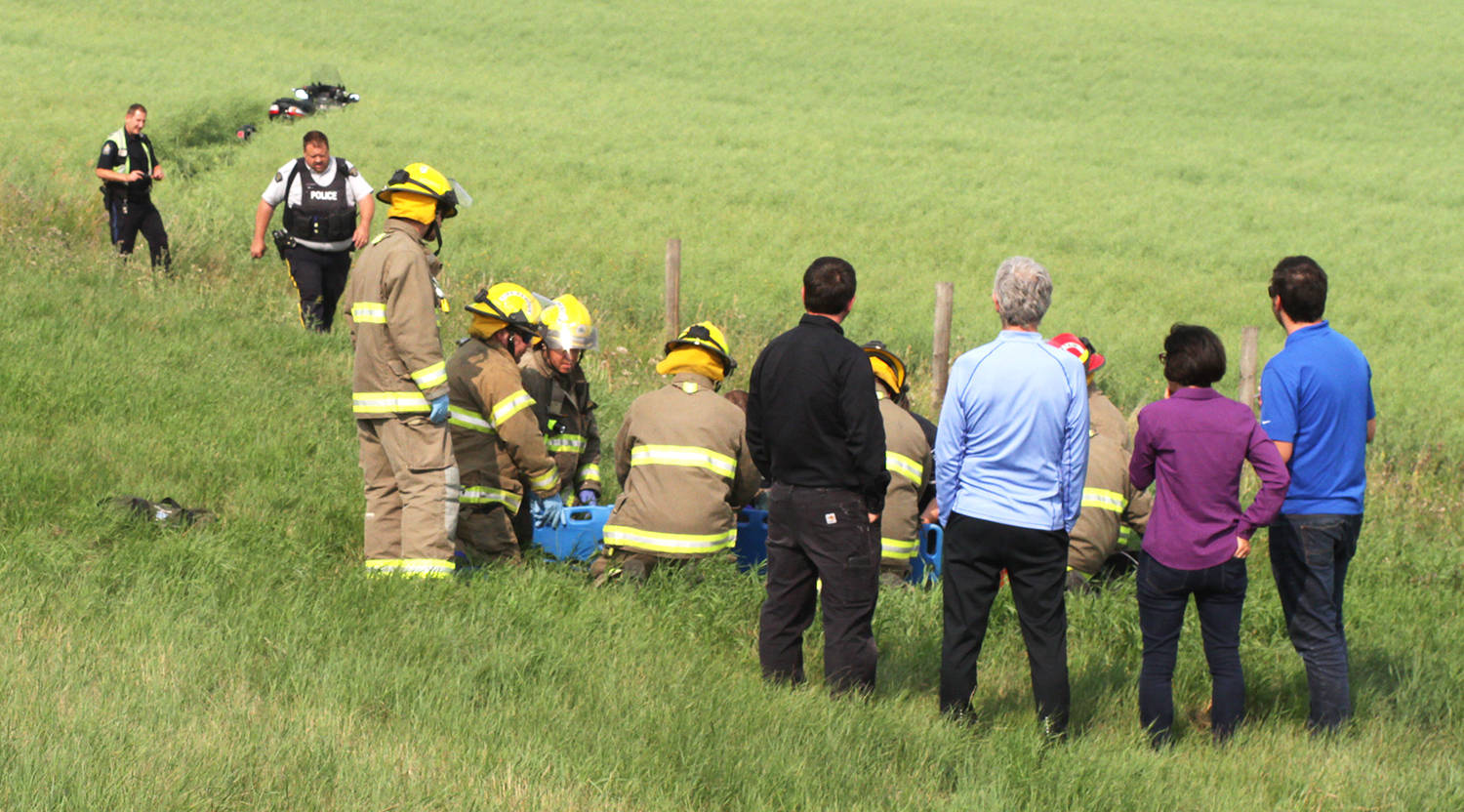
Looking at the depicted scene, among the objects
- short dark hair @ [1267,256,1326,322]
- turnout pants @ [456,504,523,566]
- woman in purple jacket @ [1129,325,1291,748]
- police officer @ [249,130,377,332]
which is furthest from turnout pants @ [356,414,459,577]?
police officer @ [249,130,377,332]

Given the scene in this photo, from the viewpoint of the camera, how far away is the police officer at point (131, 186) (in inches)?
443

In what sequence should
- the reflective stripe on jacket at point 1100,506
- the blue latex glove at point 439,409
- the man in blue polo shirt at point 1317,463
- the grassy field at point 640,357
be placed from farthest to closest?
1. the reflective stripe on jacket at point 1100,506
2. the blue latex glove at point 439,409
3. the man in blue polo shirt at point 1317,463
4. the grassy field at point 640,357

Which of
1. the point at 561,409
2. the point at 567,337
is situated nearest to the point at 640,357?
the point at 561,409

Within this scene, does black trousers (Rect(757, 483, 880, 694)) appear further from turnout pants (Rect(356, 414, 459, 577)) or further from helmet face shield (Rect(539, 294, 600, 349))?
helmet face shield (Rect(539, 294, 600, 349))

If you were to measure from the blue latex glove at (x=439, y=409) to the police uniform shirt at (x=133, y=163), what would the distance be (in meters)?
7.03

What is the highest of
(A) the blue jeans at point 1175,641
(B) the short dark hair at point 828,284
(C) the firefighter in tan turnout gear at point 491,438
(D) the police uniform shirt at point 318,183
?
(D) the police uniform shirt at point 318,183

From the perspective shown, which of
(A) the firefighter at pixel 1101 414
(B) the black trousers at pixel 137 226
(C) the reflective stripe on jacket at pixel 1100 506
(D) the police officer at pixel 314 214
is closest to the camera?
(C) the reflective stripe on jacket at pixel 1100 506

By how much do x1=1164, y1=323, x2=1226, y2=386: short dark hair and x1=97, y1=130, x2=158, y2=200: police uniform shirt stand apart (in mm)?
9361

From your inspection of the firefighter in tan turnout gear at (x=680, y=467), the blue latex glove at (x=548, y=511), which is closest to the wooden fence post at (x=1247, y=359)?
the firefighter in tan turnout gear at (x=680, y=467)

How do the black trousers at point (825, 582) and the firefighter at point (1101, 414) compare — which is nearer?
the black trousers at point (825, 582)

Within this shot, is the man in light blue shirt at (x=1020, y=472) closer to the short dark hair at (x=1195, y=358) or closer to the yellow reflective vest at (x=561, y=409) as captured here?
the short dark hair at (x=1195, y=358)

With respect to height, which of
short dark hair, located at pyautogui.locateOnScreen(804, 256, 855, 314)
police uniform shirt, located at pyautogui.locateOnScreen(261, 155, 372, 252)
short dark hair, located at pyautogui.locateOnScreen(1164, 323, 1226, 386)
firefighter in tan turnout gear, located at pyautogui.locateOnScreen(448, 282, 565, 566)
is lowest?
firefighter in tan turnout gear, located at pyautogui.locateOnScreen(448, 282, 565, 566)

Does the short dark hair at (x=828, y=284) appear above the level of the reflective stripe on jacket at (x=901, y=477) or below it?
above

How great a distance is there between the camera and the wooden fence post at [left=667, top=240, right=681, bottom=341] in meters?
12.4
